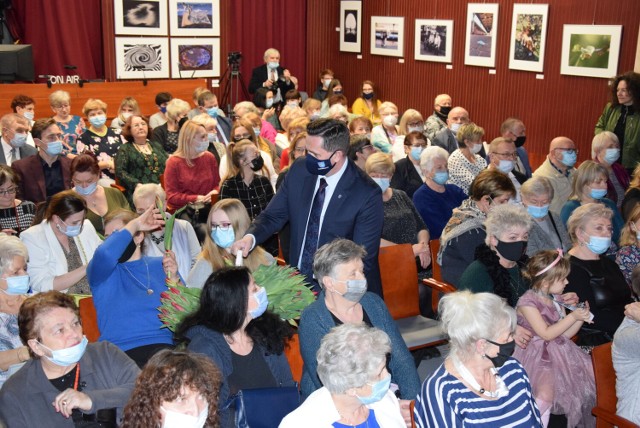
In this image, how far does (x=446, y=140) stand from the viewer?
30.5 ft

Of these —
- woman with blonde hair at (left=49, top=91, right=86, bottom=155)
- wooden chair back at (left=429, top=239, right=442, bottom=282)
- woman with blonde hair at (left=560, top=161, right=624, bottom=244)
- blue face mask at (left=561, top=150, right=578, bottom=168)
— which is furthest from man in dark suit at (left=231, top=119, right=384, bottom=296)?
woman with blonde hair at (left=49, top=91, right=86, bottom=155)

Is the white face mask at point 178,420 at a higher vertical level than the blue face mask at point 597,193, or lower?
lower

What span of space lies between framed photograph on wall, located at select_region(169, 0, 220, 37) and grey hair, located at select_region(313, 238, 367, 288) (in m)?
10.5

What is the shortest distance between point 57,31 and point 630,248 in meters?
10.2

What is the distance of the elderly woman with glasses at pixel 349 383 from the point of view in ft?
9.64

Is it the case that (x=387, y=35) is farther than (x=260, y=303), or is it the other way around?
(x=387, y=35)

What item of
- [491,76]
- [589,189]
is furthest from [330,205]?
[491,76]

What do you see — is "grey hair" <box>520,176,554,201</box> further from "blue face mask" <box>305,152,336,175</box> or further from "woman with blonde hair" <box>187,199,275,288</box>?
"woman with blonde hair" <box>187,199,275,288</box>

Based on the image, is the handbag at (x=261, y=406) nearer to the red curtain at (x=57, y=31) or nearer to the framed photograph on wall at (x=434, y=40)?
the framed photograph on wall at (x=434, y=40)

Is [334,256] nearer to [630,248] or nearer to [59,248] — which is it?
[59,248]

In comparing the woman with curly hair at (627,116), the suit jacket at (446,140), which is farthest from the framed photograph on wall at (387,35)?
the woman with curly hair at (627,116)

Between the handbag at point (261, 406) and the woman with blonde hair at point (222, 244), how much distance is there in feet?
4.23

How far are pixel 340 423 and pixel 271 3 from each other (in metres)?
12.5

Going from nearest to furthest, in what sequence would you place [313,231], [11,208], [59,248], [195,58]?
[313,231] → [59,248] → [11,208] → [195,58]
